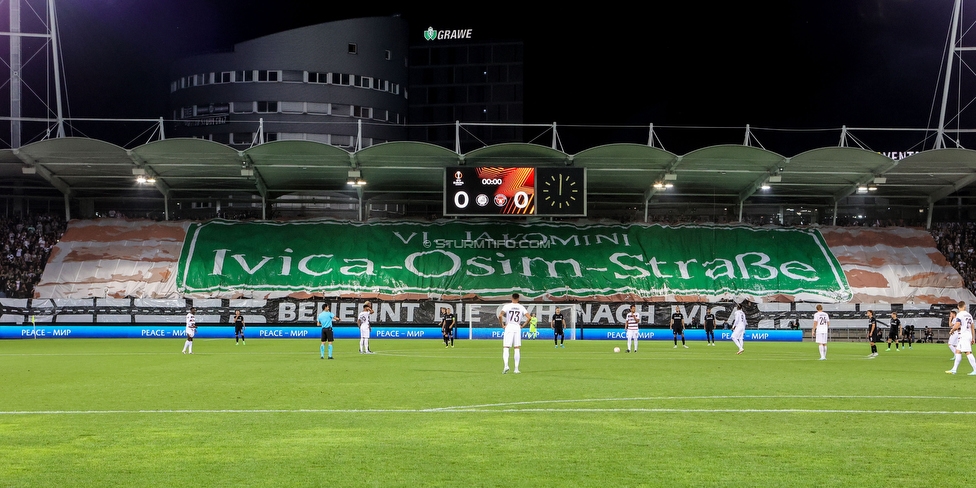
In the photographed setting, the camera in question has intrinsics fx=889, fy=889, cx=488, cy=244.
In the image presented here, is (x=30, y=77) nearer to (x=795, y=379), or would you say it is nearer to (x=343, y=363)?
(x=343, y=363)

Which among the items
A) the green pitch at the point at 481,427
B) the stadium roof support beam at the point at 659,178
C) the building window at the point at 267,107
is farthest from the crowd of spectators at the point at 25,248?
the stadium roof support beam at the point at 659,178

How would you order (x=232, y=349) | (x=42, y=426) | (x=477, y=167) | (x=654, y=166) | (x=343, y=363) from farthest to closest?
(x=654, y=166) < (x=477, y=167) < (x=232, y=349) < (x=343, y=363) < (x=42, y=426)

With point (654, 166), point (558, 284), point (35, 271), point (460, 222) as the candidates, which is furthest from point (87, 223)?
point (654, 166)

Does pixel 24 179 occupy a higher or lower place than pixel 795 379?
higher

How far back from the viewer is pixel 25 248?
183 ft

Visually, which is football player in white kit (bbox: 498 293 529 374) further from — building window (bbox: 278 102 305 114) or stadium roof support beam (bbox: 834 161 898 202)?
building window (bbox: 278 102 305 114)

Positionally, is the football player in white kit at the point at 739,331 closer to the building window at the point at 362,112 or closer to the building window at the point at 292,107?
the building window at the point at 292,107

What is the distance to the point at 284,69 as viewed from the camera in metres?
87.5

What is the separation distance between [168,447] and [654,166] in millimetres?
45233

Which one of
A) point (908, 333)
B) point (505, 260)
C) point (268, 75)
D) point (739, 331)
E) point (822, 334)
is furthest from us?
point (268, 75)

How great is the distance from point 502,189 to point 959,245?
31553 mm

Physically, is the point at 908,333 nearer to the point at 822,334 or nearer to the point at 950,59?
the point at 822,334

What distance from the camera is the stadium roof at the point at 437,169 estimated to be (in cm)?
5000

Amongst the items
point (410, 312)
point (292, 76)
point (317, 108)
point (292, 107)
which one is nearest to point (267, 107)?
point (292, 107)
